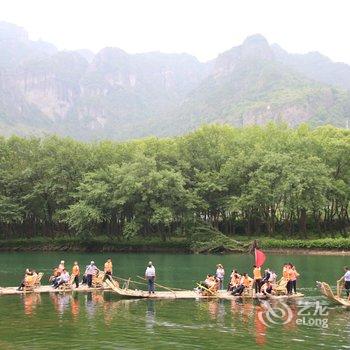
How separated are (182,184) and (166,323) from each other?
5394 centimetres

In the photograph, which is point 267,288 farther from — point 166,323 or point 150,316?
point 166,323

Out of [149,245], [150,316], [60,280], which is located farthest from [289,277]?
[149,245]

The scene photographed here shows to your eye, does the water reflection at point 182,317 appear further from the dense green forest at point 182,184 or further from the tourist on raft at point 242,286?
the dense green forest at point 182,184

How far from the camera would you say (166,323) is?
A: 26.3 meters

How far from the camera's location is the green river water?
72.2 ft

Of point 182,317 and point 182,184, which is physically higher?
point 182,184

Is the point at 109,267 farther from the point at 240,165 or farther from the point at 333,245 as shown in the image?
the point at 240,165

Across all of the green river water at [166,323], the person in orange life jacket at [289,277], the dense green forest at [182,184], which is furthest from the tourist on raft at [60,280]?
the dense green forest at [182,184]

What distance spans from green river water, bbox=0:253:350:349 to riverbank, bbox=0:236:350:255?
3409 centimetres

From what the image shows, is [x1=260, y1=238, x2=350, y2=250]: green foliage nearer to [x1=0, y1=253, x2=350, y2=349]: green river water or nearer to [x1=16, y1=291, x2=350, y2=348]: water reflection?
[x1=0, y1=253, x2=350, y2=349]: green river water

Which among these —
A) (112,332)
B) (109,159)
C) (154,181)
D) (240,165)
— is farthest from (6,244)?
(112,332)

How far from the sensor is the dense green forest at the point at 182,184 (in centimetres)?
7844

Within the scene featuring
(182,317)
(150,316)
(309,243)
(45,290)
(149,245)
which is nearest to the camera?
(182,317)

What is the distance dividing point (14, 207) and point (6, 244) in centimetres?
626
